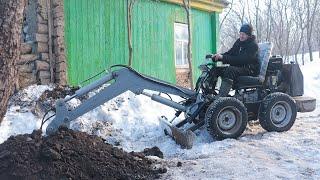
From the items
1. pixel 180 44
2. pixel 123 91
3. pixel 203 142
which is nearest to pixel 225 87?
pixel 203 142

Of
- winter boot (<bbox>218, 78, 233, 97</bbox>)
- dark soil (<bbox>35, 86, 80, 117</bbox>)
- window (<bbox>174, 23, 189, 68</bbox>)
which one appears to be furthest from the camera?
window (<bbox>174, 23, 189, 68</bbox>)

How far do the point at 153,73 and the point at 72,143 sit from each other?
29.9 ft

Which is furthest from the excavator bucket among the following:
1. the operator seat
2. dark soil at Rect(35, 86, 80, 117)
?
dark soil at Rect(35, 86, 80, 117)

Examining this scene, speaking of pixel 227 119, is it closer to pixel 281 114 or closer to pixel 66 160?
pixel 281 114

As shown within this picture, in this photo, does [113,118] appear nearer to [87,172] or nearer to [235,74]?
[235,74]

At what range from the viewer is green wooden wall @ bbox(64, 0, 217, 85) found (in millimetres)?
12203

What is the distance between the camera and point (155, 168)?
19.0 feet

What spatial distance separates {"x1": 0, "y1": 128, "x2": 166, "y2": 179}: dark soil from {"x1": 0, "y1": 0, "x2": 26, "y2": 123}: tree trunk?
74 cm

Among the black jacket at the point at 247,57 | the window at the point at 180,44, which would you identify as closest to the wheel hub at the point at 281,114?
the black jacket at the point at 247,57

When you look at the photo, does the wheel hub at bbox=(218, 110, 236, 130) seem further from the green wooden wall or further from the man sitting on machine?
the green wooden wall

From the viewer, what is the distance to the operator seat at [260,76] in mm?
8141

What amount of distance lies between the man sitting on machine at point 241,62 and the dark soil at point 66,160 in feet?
8.40

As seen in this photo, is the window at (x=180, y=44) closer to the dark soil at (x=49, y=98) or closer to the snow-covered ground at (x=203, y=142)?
the snow-covered ground at (x=203, y=142)

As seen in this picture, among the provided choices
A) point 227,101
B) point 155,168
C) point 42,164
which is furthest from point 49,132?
point 227,101
